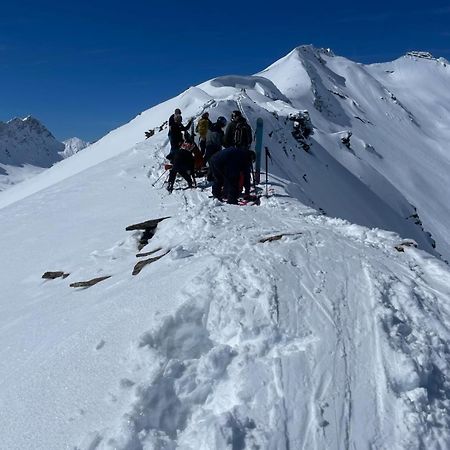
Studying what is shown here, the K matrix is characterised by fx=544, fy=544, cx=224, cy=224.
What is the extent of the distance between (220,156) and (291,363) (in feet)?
24.6

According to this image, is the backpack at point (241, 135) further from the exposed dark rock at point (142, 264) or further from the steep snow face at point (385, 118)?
the steep snow face at point (385, 118)

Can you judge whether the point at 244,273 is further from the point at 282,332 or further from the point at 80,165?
the point at 80,165

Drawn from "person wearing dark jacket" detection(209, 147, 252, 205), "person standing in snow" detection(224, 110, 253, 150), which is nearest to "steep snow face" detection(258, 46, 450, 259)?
"person standing in snow" detection(224, 110, 253, 150)

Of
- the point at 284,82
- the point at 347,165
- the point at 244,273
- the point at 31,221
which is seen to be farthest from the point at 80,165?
the point at 284,82

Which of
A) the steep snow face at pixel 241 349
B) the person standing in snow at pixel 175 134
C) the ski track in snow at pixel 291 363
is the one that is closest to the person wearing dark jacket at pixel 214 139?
the person standing in snow at pixel 175 134

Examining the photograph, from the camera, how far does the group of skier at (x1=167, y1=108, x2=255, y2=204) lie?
1213 centimetres


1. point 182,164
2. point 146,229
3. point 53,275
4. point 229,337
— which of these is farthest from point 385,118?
point 229,337

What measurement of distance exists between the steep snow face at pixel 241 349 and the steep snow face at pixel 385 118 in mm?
30819

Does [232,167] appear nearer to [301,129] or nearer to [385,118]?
[301,129]

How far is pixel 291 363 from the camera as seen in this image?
5.29 m

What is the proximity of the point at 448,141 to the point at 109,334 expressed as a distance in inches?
3695

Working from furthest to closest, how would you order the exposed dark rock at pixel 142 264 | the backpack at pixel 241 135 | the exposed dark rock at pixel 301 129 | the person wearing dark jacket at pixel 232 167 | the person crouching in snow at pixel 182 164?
the exposed dark rock at pixel 301 129
the person crouching in snow at pixel 182 164
the backpack at pixel 241 135
the person wearing dark jacket at pixel 232 167
the exposed dark rock at pixel 142 264

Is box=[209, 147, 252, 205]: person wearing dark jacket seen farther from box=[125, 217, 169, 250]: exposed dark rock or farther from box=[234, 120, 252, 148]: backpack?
box=[125, 217, 169, 250]: exposed dark rock

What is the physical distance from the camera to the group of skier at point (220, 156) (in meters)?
12.1
